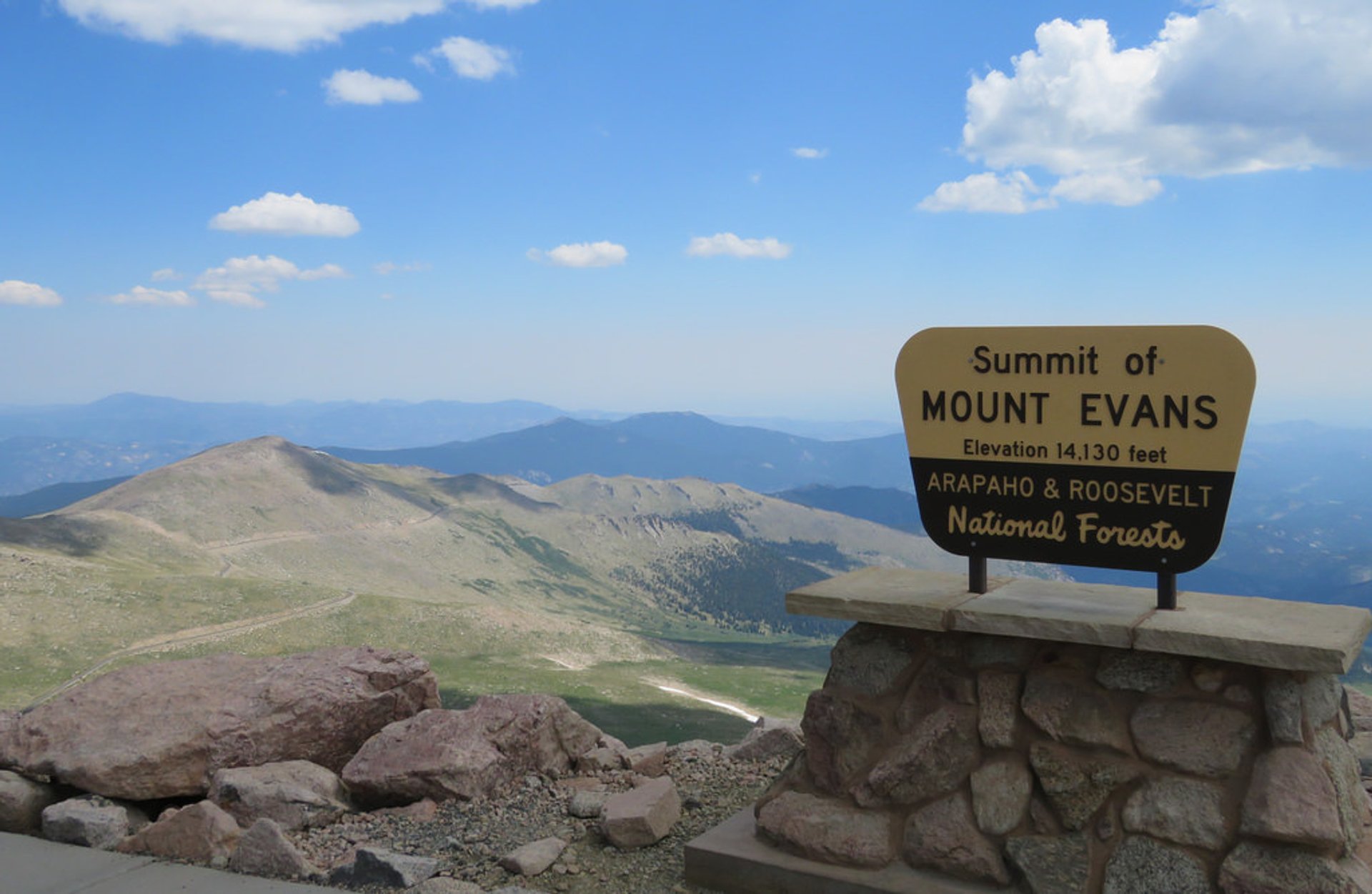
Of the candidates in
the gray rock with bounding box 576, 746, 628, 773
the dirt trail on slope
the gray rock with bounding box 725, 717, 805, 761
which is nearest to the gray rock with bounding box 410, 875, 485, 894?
the gray rock with bounding box 576, 746, 628, 773

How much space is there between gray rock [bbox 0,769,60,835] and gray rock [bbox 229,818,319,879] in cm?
296

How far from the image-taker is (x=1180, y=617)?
733cm

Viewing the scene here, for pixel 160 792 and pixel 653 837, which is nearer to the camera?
pixel 653 837

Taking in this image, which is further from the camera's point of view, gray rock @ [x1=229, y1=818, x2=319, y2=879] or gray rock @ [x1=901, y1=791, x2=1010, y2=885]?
gray rock @ [x1=229, y1=818, x2=319, y2=879]

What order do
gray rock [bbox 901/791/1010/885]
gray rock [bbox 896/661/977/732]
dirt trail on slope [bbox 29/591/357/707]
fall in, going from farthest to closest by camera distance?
dirt trail on slope [bbox 29/591/357/707] < gray rock [bbox 896/661/977/732] < gray rock [bbox 901/791/1010/885]

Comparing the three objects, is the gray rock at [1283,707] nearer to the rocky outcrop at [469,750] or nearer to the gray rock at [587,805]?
the gray rock at [587,805]

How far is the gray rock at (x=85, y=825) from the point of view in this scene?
9688mm

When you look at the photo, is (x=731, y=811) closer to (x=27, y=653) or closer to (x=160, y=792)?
(x=160, y=792)

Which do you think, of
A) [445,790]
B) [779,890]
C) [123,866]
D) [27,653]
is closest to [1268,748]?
[779,890]

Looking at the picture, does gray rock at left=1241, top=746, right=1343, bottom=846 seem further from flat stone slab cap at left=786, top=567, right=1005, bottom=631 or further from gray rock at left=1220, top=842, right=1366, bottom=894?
flat stone slab cap at left=786, top=567, right=1005, bottom=631

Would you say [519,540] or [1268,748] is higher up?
[1268,748]

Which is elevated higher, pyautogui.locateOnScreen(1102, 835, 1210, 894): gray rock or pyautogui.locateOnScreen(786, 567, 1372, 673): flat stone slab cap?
pyautogui.locateOnScreen(786, 567, 1372, 673): flat stone slab cap

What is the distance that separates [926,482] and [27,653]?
245 feet

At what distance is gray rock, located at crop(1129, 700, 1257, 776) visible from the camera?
6887 millimetres
